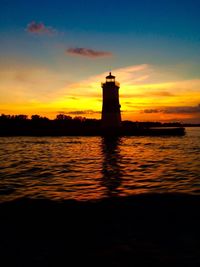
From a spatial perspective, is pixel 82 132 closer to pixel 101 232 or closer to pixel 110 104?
pixel 110 104

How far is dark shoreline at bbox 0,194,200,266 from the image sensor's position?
5.55 meters

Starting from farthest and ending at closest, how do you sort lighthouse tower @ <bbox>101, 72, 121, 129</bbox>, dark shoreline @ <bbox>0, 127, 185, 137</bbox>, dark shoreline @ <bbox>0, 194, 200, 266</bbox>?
dark shoreline @ <bbox>0, 127, 185, 137</bbox> → lighthouse tower @ <bbox>101, 72, 121, 129</bbox> → dark shoreline @ <bbox>0, 194, 200, 266</bbox>

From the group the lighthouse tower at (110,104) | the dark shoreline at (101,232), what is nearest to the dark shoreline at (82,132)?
the lighthouse tower at (110,104)

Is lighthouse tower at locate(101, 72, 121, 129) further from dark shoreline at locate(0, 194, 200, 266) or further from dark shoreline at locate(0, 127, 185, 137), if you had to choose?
dark shoreline at locate(0, 194, 200, 266)

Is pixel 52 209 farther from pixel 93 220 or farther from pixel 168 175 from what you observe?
pixel 168 175

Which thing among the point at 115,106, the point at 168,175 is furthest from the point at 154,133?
the point at 168,175

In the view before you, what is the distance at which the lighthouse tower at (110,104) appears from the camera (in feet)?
180

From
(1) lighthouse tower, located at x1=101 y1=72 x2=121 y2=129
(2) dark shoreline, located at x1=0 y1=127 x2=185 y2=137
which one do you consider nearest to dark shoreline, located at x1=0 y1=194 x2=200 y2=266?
(1) lighthouse tower, located at x1=101 y1=72 x2=121 y2=129

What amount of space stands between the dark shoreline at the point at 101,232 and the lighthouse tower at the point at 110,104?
46.0m

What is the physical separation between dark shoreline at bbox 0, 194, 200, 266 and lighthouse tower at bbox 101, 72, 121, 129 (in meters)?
46.0

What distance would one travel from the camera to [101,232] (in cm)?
686

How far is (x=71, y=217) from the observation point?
26.1 ft

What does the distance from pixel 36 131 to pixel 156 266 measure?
6734 centimetres

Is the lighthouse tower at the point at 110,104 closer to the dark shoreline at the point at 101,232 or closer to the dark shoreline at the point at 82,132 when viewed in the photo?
the dark shoreline at the point at 82,132
